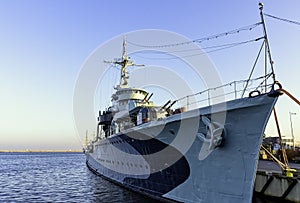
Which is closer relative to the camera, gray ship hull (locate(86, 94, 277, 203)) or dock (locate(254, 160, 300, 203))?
gray ship hull (locate(86, 94, 277, 203))

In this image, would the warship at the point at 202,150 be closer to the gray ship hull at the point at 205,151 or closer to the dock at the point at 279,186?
the gray ship hull at the point at 205,151

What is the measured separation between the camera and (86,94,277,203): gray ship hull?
27.5ft

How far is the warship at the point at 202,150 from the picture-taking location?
835cm

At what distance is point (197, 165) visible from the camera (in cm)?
1008

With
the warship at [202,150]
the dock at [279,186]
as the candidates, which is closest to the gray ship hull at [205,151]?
the warship at [202,150]

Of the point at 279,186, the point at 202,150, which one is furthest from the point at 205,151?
the point at 279,186

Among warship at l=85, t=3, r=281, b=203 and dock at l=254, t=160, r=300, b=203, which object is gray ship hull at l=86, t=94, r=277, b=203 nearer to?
warship at l=85, t=3, r=281, b=203

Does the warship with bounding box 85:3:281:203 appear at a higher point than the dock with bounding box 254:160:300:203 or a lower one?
higher

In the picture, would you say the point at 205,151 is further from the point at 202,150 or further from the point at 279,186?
the point at 279,186

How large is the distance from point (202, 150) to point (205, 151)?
0.53ft

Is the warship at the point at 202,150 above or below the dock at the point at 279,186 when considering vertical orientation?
above

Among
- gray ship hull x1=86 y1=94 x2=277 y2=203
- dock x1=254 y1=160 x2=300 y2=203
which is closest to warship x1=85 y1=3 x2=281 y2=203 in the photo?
gray ship hull x1=86 y1=94 x2=277 y2=203

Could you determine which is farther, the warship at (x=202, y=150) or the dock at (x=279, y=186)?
the dock at (x=279, y=186)

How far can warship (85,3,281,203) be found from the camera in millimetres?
8352
